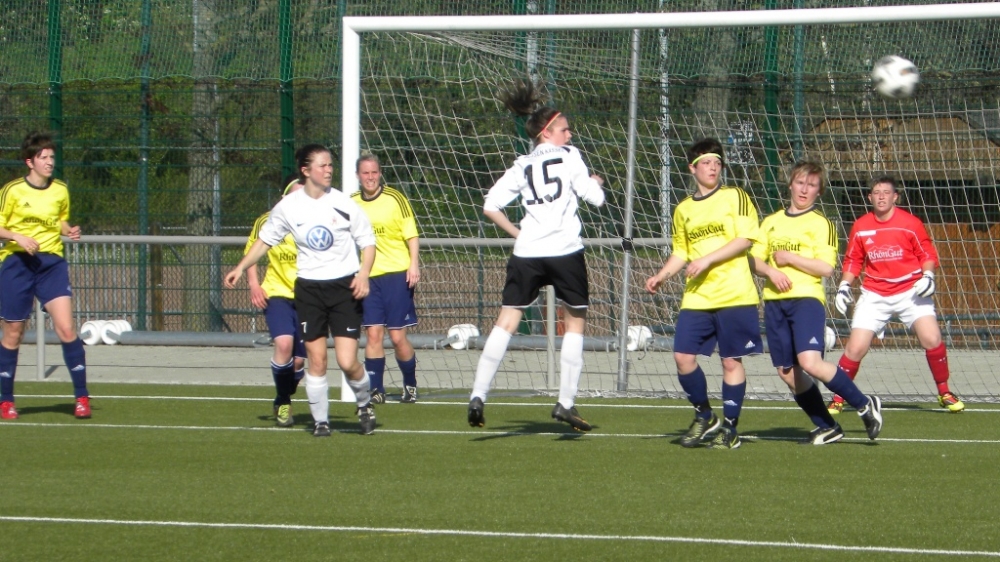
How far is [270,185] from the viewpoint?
16641mm

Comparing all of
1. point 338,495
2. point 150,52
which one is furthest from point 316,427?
point 150,52

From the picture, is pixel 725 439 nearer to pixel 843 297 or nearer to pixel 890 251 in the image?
pixel 843 297

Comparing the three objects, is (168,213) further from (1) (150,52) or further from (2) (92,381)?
(2) (92,381)

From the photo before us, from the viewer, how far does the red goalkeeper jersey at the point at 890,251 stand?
10.1m

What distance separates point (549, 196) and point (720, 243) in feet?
3.60

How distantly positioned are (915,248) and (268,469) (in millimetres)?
5439

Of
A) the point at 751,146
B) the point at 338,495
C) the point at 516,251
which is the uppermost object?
the point at 751,146

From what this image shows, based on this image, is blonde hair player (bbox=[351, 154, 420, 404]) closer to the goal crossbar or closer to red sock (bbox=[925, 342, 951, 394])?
the goal crossbar

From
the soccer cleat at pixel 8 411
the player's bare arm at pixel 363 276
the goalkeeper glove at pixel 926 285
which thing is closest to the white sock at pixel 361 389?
the player's bare arm at pixel 363 276

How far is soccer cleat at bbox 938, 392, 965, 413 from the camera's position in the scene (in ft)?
33.3

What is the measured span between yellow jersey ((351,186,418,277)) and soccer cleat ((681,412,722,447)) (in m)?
3.34

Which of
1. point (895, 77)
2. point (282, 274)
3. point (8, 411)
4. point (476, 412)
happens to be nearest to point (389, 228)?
point (282, 274)

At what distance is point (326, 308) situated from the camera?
27.3 ft

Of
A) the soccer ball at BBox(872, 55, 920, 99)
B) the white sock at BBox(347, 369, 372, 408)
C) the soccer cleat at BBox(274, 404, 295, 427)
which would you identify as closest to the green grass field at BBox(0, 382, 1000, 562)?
the soccer cleat at BBox(274, 404, 295, 427)
